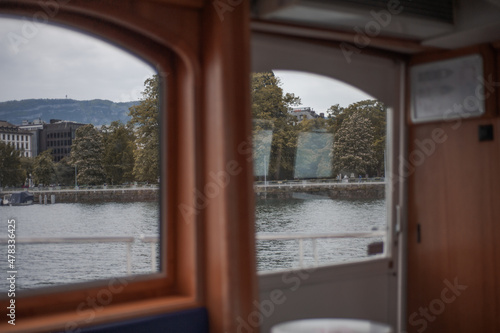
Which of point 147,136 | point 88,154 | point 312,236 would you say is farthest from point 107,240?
point 312,236

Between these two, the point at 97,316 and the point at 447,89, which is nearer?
the point at 97,316

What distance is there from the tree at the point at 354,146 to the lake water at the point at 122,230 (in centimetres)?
25

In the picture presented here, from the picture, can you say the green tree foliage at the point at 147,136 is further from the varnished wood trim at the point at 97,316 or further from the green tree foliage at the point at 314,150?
the green tree foliage at the point at 314,150

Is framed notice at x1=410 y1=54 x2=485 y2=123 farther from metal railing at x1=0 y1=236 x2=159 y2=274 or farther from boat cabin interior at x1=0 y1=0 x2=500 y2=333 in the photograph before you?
metal railing at x1=0 y1=236 x2=159 y2=274

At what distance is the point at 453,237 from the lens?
12.9 ft

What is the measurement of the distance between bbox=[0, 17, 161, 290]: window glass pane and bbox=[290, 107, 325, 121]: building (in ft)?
3.22

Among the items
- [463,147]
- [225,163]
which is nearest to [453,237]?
[463,147]

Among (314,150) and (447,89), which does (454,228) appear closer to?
(447,89)

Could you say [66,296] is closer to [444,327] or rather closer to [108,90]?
[108,90]

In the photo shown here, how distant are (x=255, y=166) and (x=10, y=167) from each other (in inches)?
55.3

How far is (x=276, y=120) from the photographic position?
365 centimetres

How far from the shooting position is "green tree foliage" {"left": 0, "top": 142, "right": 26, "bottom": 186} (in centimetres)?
269

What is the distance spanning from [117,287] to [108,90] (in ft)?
3.27

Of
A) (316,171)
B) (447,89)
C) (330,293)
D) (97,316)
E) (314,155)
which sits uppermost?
(447,89)
